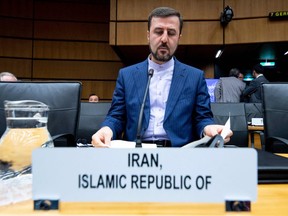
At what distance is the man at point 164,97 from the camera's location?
1.41m

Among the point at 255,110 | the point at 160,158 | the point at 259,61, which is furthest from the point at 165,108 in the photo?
the point at 259,61

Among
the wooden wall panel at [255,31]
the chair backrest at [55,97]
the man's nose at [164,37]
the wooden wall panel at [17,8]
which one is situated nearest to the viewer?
the man's nose at [164,37]

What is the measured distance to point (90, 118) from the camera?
7.80ft

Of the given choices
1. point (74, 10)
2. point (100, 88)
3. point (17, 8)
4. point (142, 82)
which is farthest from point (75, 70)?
point (142, 82)

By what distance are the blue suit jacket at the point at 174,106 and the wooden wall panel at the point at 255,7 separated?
430 cm

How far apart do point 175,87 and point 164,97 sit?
0.23ft

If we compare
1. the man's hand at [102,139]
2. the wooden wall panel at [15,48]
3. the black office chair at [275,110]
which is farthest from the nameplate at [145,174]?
the wooden wall panel at [15,48]

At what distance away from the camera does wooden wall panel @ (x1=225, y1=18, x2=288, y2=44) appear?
5.18 metres

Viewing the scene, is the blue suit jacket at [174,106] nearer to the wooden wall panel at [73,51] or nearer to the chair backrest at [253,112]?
the chair backrest at [253,112]

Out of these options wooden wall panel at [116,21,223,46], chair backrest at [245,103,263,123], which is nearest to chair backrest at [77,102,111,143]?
chair backrest at [245,103,263,123]

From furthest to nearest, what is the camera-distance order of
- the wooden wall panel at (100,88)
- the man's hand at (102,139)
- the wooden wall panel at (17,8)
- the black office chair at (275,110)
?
the wooden wall panel at (100,88), the wooden wall panel at (17,8), the black office chair at (275,110), the man's hand at (102,139)

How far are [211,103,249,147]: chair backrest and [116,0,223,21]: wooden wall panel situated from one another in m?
3.39

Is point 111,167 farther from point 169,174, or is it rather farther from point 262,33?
point 262,33

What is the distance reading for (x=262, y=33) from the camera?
525 centimetres
